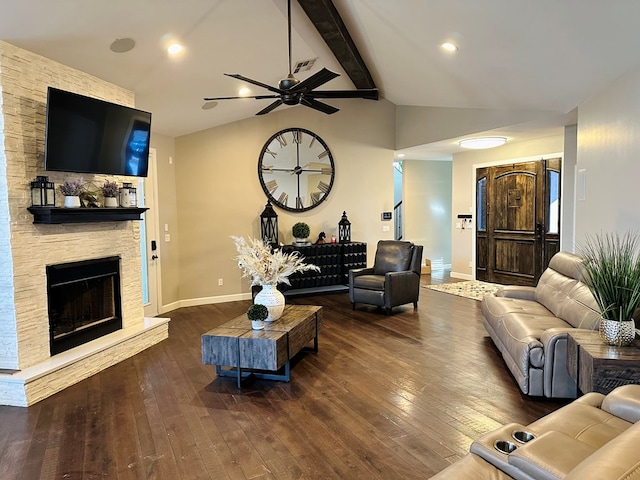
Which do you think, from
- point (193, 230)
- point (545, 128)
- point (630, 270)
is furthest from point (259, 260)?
point (545, 128)

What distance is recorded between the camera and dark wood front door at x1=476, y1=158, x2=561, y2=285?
720 centimetres

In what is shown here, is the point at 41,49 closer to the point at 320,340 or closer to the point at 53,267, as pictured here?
the point at 53,267

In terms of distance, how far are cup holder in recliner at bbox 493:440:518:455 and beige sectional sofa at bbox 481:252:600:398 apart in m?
1.79

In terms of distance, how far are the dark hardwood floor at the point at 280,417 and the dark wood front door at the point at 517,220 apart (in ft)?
11.3

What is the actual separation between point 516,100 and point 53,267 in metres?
5.51

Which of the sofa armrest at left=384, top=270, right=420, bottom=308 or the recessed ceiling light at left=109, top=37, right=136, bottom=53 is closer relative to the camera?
the recessed ceiling light at left=109, top=37, right=136, bottom=53

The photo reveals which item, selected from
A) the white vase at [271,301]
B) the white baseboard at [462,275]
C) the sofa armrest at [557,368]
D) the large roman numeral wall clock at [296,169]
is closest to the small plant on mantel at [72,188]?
the white vase at [271,301]

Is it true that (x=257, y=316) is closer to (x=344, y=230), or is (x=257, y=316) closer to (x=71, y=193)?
(x=71, y=193)

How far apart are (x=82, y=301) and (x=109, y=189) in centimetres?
113

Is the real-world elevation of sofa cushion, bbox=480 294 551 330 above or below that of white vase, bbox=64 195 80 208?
below

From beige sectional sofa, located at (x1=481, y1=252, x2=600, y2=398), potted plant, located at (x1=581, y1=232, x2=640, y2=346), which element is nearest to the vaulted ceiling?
potted plant, located at (x1=581, y1=232, x2=640, y2=346)

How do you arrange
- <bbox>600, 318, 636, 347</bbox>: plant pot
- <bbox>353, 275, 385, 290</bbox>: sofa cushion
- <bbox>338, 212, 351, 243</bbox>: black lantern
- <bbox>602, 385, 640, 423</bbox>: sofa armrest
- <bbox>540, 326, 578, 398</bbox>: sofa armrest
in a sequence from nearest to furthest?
1. <bbox>602, 385, 640, 423</bbox>: sofa armrest
2. <bbox>600, 318, 636, 347</bbox>: plant pot
3. <bbox>540, 326, 578, 398</bbox>: sofa armrest
4. <bbox>353, 275, 385, 290</bbox>: sofa cushion
5. <bbox>338, 212, 351, 243</bbox>: black lantern

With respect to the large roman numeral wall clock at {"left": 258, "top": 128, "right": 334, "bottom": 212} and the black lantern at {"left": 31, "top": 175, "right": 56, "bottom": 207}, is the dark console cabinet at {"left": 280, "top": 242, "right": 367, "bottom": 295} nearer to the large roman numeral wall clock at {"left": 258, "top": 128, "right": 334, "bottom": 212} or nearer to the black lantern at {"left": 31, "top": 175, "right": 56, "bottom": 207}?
the large roman numeral wall clock at {"left": 258, "top": 128, "right": 334, "bottom": 212}

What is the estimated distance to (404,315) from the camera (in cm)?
598
